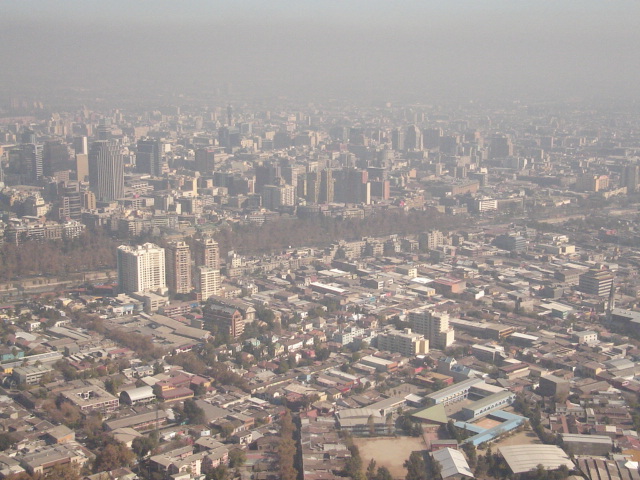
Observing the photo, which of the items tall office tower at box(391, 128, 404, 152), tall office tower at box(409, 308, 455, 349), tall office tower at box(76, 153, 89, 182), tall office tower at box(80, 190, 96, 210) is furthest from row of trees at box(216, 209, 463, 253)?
tall office tower at box(391, 128, 404, 152)

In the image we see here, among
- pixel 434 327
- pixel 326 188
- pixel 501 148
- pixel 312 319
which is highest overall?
pixel 501 148

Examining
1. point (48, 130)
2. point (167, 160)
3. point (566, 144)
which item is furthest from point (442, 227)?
Answer: point (48, 130)

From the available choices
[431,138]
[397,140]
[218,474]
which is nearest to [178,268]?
[218,474]

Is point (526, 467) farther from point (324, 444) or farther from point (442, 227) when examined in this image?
point (442, 227)

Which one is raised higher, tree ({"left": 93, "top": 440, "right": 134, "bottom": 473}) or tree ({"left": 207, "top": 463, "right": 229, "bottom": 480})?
tree ({"left": 93, "top": 440, "right": 134, "bottom": 473})

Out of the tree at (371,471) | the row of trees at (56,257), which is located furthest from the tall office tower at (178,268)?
the tree at (371,471)

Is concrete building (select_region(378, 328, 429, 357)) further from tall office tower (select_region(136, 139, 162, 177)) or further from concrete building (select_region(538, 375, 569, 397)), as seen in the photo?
tall office tower (select_region(136, 139, 162, 177))

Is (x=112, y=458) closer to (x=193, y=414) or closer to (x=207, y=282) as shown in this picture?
(x=193, y=414)
